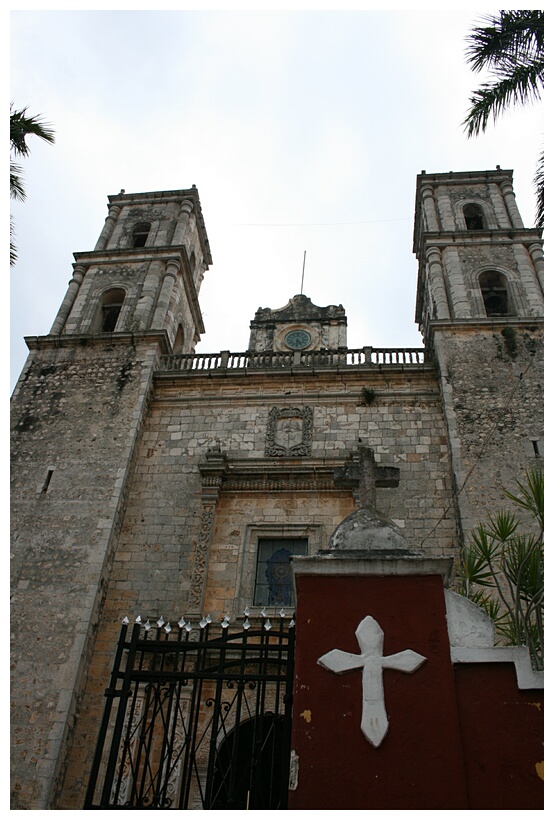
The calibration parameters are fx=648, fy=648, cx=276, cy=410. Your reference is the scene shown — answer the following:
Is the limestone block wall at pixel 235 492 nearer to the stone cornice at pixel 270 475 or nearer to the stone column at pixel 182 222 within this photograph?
the stone cornice at pixel 270 475

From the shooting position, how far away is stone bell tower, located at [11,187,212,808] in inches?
393

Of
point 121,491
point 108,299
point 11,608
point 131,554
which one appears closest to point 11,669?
point 11,608

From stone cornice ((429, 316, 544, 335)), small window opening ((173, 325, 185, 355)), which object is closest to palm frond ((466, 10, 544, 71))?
stone cornice ((429, 316, 544, 335))

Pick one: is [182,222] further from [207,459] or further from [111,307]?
[207,459]

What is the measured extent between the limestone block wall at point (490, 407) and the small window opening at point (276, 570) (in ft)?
10.0

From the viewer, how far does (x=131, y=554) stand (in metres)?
11.8

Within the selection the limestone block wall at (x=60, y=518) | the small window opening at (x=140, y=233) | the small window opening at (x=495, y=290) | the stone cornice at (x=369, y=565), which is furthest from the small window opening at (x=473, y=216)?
the stone cornice at (x=369, y=565)

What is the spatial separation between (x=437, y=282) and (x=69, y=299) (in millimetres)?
9363

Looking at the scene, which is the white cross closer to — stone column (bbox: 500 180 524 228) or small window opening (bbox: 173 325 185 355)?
small window opening (bbox: 173 325 185 355)

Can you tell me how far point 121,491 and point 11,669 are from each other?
345 cm

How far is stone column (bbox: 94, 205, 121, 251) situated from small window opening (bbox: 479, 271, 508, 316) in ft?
34.1

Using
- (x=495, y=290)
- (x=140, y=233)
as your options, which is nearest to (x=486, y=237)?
(x=495, y=290)

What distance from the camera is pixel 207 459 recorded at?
41.2ft

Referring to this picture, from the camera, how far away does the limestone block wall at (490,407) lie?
11586mm
